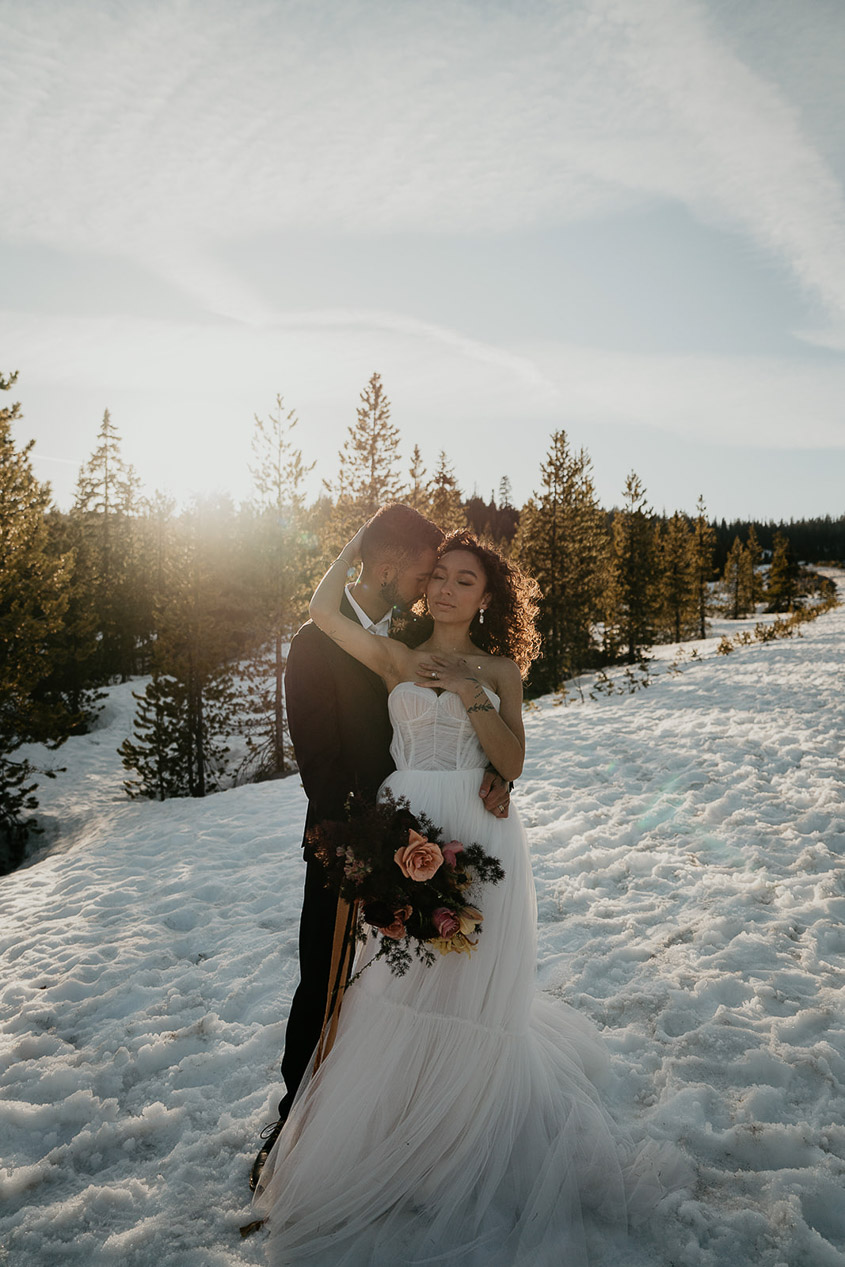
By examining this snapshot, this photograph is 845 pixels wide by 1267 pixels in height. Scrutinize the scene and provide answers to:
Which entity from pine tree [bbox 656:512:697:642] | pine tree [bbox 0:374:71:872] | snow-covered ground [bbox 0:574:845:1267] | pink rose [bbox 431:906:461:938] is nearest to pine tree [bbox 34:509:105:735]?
pine tree [bbox 0:374:71:872]

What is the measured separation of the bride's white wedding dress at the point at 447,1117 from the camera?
8.27ft

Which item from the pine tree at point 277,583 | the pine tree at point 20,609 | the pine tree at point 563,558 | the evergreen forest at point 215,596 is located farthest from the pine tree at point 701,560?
the pine tree at point 20,609

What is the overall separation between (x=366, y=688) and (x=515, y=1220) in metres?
2.25

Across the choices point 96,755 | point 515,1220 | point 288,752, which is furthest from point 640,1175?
point 96,755

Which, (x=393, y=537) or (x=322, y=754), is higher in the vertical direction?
(x=393, y=537)

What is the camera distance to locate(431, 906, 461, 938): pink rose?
240 cm

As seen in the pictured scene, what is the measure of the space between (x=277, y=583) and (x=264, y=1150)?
14183mm

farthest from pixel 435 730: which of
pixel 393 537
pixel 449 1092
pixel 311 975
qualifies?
pixel 449 1092

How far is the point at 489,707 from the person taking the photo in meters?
2.83

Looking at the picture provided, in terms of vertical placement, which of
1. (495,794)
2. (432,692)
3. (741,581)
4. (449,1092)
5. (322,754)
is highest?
(741,581)

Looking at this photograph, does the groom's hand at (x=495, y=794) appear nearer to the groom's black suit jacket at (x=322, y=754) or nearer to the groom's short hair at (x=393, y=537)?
the groom's black suit jacket at (x=322, y=754)

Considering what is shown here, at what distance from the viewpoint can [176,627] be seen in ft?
43.5

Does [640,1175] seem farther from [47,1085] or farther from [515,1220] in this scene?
[47,1085]

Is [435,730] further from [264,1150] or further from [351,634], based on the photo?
[264,1150]
